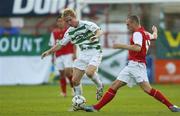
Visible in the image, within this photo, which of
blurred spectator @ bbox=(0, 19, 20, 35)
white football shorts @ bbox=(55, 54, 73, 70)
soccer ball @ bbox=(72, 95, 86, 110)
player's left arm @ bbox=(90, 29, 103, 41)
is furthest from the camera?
blurred spectator @ bbox=(0, 19, 20, 35)

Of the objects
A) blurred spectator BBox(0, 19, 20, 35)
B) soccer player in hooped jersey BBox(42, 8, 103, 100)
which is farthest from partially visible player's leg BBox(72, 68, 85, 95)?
blurred spectator BBox(0, 19, 20, 35)

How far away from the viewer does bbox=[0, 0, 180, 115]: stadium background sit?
94.0 feet

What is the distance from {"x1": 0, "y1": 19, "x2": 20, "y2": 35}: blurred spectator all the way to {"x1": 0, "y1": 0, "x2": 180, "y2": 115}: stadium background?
47 millimetres

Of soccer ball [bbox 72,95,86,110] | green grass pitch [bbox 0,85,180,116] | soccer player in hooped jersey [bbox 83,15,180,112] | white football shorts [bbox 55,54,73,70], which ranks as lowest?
green grass pitch [bbox 0,85,180,116]

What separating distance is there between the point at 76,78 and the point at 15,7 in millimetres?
16298

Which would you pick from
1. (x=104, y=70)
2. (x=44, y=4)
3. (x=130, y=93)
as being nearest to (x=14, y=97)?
(x=130, y=93)

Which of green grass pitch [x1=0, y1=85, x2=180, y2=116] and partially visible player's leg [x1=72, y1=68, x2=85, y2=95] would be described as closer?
green grass pitch [x1=0, y1=85, x2=180, y2=116]

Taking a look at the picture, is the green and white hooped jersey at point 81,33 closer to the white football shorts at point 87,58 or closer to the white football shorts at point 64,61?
the white football shorts at point 87,58

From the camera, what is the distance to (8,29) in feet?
103

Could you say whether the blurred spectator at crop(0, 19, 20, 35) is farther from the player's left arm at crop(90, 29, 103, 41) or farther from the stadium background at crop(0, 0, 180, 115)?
the player's left arm at crop(90, 29, 103, 41)

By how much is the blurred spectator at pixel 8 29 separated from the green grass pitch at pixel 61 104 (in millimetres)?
6825

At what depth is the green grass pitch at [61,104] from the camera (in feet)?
49.0

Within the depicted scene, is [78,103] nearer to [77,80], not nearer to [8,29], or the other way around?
[77,80]

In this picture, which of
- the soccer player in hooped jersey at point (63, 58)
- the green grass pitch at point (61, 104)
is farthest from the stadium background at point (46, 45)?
the soccer player in hooped jersey at point (63, 58)
